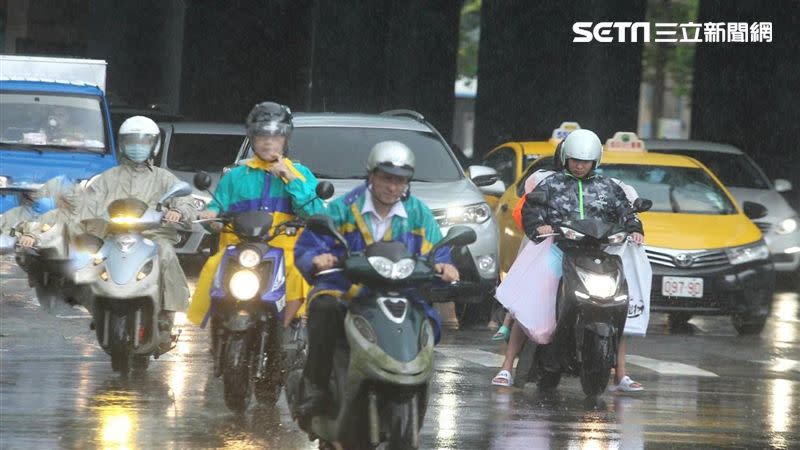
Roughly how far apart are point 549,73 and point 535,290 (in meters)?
24.5

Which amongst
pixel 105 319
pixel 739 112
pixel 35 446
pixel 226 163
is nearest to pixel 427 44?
pixel 739 112

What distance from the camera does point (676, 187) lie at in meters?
17.4

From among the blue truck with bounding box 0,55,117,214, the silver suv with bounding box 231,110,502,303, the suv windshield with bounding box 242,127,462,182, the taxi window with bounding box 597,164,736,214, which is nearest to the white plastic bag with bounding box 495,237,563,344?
the silver suv with bounding box 231,110,502,303

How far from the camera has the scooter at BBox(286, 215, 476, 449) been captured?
7.83 meters

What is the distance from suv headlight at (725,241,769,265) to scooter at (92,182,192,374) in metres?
6.00

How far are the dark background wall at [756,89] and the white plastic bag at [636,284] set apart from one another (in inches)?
676

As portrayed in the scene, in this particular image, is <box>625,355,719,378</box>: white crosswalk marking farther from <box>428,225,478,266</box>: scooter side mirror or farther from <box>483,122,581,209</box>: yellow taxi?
<box>428,225,478,266</box>: scooter side mirror

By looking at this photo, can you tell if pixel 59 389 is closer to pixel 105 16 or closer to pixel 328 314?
pixel 328 314

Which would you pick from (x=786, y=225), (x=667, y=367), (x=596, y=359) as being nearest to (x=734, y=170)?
(x=786, y=225)

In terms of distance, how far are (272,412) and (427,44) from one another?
30095 mm

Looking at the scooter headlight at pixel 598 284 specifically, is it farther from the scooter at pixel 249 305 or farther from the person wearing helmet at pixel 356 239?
the person wearing helmet at pixel 356 239

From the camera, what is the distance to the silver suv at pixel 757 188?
69.4 feet

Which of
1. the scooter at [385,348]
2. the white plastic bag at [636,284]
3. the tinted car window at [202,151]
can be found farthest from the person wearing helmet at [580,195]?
the tinted car window at [202,151]

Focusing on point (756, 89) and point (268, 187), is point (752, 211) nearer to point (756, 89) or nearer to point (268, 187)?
point (268, 187)
